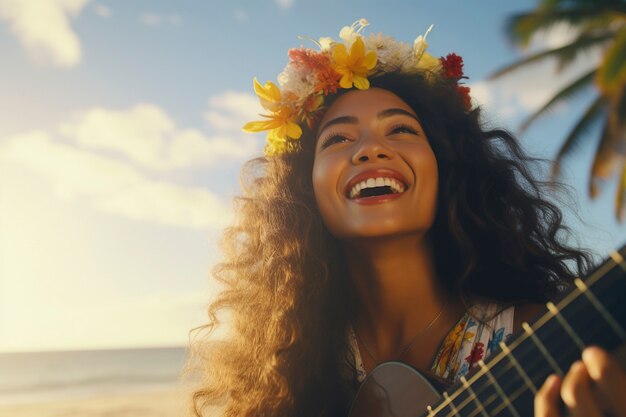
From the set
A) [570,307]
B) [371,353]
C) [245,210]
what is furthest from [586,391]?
[245,210]

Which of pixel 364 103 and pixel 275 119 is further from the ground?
pixel 275 119

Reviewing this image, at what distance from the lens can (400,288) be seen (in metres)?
3.30

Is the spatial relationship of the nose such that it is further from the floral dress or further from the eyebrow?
the floral dress

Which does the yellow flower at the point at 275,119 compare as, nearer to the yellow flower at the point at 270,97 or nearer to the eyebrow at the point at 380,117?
the yellow flower at the point at 270,97

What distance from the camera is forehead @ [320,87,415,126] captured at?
3.43 meters

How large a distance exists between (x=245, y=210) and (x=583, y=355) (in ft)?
8.89

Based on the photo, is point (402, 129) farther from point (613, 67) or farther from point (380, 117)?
point (613, 67)

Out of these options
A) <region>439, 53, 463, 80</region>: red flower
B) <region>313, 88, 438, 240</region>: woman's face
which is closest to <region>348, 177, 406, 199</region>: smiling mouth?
Answer: <region>313, 88, 438, 240</region>: woman's face

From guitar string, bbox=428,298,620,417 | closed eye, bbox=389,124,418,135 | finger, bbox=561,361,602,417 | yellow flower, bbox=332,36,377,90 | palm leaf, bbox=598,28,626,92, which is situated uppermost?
palm leaf, bbox=598,28,626,92

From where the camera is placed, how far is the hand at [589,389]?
1459 millimetres

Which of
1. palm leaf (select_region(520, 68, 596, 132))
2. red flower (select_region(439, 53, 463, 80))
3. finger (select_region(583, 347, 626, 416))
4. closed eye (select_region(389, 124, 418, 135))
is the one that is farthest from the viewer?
palm leaf (select_region(520, 68, 596, 132))

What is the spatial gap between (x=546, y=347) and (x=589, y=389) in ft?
0.47

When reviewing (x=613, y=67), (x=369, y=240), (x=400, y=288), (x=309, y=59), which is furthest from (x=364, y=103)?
(x=613, y=67)

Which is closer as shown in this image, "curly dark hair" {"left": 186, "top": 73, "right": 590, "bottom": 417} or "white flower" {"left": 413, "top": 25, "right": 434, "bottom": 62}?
"curly dark hair" {"left": 186, "top": 73, "right": 590, "bottom": 417}
